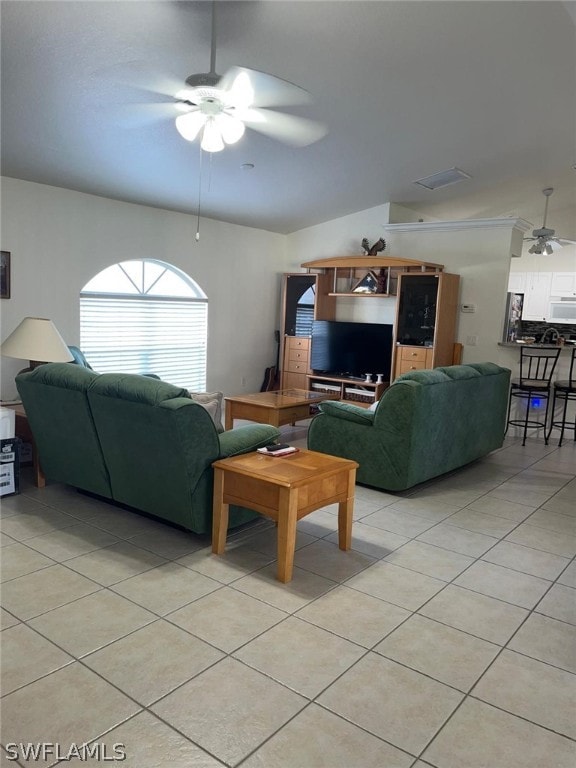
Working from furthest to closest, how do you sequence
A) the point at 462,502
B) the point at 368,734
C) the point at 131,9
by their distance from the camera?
1. the point at 462,502
2. the point at 131,9
3. the point at 368,734

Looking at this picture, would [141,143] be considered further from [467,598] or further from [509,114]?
[467,598]

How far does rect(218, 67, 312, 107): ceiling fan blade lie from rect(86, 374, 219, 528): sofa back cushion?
1491 millimetres

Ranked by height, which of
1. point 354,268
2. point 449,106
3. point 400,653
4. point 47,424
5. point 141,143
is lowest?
point 400,653

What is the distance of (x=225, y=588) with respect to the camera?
274cm

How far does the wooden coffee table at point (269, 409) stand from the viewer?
17.3ft

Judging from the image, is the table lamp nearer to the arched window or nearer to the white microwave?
the arched window

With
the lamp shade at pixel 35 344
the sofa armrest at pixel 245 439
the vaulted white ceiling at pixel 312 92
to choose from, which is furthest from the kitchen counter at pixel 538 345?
the lamp shade at pixel 35 344

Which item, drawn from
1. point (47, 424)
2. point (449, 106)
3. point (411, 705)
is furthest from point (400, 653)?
point (449, 106)

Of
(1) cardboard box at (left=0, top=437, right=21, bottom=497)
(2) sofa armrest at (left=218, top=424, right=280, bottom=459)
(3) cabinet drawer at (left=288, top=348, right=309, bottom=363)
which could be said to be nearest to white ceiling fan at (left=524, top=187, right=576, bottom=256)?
(3) cabinet drawer at (left=288, top=348, right=309, bottom=363)

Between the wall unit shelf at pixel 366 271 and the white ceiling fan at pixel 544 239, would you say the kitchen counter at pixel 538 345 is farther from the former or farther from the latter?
the white ceiling fan at pixel 544 239

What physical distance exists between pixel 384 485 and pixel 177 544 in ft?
5.58

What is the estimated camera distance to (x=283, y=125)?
3.10m

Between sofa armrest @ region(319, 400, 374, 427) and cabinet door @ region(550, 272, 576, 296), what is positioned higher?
cabinet door @ region(550, 272, 576, 296)

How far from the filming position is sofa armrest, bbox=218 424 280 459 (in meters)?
3.22
